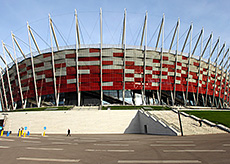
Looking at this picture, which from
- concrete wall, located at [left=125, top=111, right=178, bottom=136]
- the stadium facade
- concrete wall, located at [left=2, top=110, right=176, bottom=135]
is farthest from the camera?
the stadium facade

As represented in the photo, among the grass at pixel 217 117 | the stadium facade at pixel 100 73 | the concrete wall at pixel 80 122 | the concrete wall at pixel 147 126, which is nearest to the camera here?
the concrete wall at pixel 147 126

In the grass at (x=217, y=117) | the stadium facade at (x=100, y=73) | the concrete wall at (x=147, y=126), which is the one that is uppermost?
the stadium facade at (x=100, y=73)

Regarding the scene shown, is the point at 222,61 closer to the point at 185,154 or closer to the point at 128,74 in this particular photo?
the point at 128,74

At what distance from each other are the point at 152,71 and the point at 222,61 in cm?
4077

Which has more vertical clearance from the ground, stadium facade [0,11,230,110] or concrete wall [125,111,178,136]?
stadium facade [0,11,230,110]

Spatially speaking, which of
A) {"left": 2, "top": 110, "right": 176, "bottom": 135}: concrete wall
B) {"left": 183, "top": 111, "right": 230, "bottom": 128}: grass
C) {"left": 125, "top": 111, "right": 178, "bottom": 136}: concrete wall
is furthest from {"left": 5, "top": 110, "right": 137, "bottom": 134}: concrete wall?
{"left": 183, "top": 111, "right": 230, "bottom": 128}: grass

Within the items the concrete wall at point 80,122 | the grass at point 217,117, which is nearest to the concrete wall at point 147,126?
the concrete wall at point 80,122

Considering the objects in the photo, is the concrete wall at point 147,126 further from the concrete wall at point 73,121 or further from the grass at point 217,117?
the grass at point 217,117

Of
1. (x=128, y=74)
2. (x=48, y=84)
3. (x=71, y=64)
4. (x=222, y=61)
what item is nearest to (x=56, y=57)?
(x=71, y=64)

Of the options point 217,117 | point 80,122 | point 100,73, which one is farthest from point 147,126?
point 100,73

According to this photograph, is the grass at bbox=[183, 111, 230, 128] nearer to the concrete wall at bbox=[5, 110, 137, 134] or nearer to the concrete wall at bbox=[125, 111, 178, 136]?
the concrete wall at bbox=[125, 111, 178, 136]

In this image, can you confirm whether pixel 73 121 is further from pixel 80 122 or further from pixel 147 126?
pixel 147 126

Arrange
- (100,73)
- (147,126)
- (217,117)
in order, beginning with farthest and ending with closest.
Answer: (100,73), (147,126), (217,117)

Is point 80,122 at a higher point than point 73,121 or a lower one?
lower
